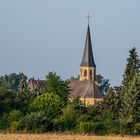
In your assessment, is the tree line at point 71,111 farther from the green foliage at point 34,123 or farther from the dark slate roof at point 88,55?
the dark slate roof at point 88,55

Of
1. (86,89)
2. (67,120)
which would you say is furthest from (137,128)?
(86,89)

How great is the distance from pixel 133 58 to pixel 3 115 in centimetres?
2026

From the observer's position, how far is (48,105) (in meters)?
56.7

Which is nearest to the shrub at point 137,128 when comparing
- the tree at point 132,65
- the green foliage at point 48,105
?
the green foliage at point 48,105

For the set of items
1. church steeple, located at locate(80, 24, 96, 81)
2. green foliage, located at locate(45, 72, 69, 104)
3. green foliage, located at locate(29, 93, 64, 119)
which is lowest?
green foliage, located at locate(29, 93, 64, 119)

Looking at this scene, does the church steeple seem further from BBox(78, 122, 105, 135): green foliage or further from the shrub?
BBox(78, 122, 105, 135): green foliage

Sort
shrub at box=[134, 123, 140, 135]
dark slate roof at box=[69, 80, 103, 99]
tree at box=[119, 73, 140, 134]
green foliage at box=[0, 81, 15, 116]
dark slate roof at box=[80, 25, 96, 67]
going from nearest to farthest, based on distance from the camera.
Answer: shrub at box=[134, 123, 140, 135] < green foliage at box=[0, 81, 15, 116] < tree at box=[119, 73, 140, 134] < dark slate roof at box=[69, 80, 103, 99] < dark slate roof at box=[80, 25, 96, 67]

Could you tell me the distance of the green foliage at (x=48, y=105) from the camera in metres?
56.1

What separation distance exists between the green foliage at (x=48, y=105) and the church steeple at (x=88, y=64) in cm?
9722

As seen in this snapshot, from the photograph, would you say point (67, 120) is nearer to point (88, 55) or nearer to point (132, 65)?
point (132, 65)

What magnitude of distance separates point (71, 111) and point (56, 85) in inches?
601

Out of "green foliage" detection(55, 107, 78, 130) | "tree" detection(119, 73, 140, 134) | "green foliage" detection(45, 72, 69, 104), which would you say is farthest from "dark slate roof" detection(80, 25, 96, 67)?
"green foliage" detection(55, 107, 78, 130)

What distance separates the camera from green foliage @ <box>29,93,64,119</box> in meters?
56.1

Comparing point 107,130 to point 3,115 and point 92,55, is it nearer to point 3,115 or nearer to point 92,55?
point 3,115
